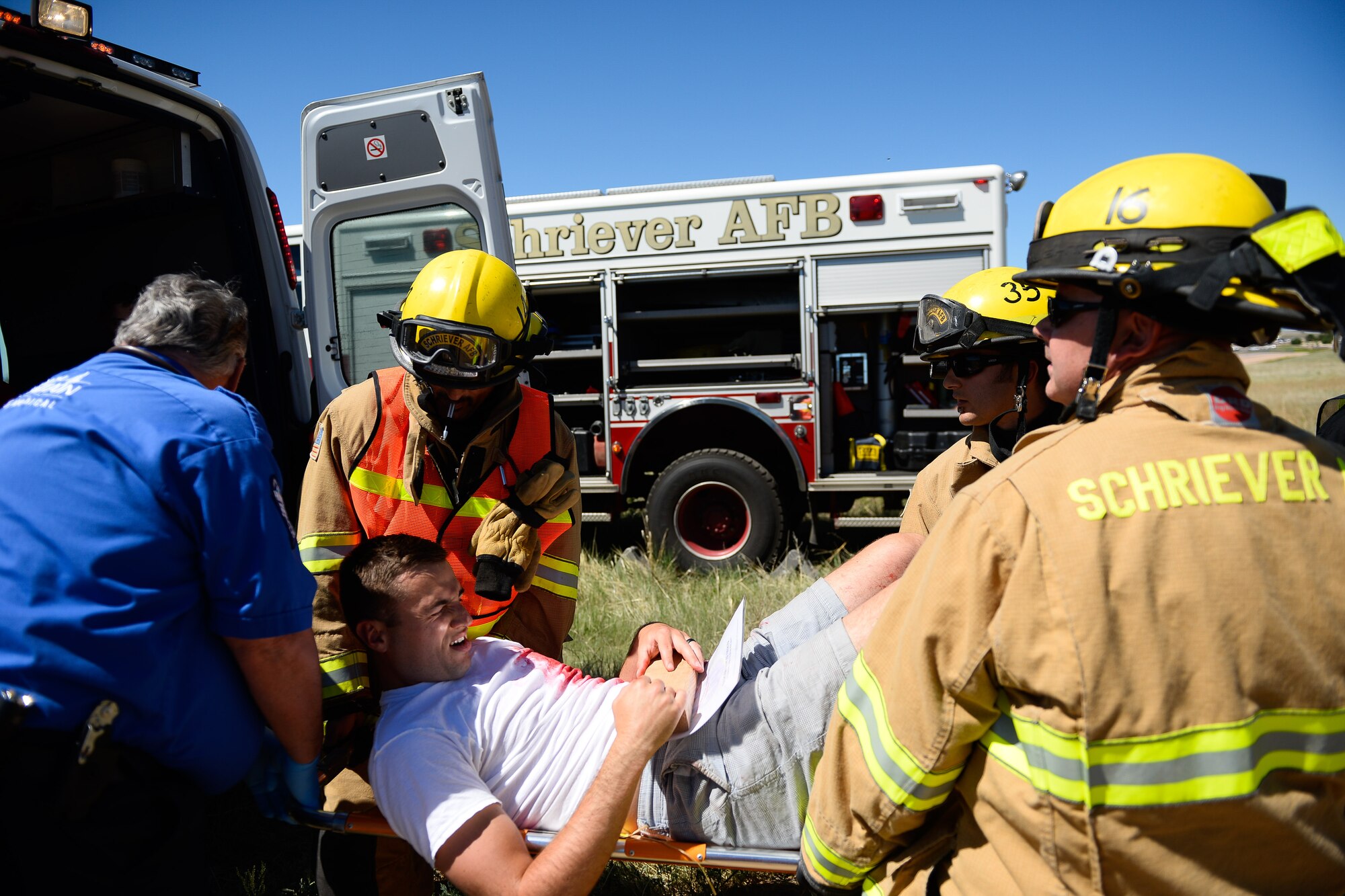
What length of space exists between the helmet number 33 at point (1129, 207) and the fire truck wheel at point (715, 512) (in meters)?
4.80

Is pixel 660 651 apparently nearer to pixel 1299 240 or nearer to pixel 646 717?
pixel 646 717

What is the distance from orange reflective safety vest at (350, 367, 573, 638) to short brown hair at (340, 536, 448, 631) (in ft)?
0.57

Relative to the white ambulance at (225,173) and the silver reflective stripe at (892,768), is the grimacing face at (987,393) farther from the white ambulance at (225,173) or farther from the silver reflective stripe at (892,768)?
the white ambulance at (225,173)

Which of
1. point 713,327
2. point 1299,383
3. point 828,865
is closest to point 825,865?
point 828,865

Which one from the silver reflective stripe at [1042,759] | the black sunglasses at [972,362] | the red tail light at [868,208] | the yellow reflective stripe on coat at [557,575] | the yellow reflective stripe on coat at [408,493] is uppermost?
the red tail light at [868,208]

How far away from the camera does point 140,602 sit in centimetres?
159

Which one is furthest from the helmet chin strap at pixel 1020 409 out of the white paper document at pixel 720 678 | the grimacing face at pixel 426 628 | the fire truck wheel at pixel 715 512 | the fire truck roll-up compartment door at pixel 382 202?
the fire truck wheel at pixel 715 512

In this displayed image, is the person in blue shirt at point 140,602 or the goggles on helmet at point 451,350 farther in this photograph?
the goggles on helmet at point 451,350

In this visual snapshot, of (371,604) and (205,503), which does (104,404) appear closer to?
(205,503)

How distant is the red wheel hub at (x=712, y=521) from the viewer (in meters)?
6.34

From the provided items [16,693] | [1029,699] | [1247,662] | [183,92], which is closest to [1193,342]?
[1247,662]

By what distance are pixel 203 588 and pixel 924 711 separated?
58.1 inches

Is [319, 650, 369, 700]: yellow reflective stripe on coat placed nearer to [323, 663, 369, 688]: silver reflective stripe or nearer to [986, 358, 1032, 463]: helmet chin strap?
[323, 663, 369, 688]: silver reflective stripe

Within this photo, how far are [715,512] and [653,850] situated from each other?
447 centimetres
